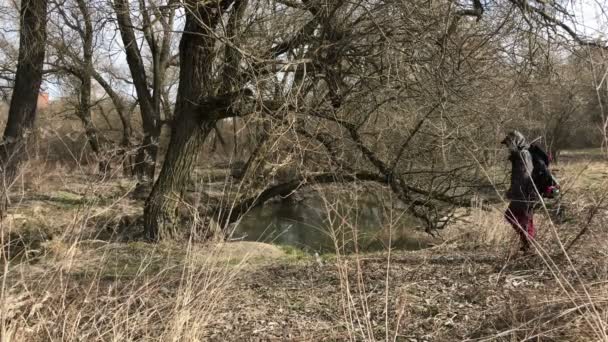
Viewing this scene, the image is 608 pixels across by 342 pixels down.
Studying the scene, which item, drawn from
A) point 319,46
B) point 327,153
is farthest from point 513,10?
point 327,153

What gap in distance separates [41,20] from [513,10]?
28.5ft

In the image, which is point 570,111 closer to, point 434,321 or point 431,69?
point 431,69

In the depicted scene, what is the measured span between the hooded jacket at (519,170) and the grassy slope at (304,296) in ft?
1.96

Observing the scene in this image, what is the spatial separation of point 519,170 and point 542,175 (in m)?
0.39

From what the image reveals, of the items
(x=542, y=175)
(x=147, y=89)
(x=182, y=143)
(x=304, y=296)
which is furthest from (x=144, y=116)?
(x=542, y=175)

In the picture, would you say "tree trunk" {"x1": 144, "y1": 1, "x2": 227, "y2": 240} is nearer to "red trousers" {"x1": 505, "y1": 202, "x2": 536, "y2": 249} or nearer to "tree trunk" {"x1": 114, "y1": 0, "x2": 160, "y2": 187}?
"tree trunk" {"x1": 114, "y1": 0, "x2": 160, "y2": 187}

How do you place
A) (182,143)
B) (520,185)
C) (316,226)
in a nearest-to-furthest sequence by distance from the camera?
(520,185) < (182,143) < (316,226)

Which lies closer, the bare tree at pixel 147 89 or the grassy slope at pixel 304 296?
the grassy slope at pixel 304 296

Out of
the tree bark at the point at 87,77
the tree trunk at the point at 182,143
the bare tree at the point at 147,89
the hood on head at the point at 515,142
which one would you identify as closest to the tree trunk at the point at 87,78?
the tree bark at the point at 87,77

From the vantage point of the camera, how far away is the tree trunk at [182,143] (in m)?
8.41

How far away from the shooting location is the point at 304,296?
15.6 ft

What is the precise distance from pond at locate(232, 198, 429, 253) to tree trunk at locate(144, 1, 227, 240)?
146 centimetres

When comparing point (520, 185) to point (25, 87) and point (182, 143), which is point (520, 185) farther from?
point (25, 87)

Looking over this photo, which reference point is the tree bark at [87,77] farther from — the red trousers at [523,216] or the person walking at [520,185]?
the red trousers at [523,216]
